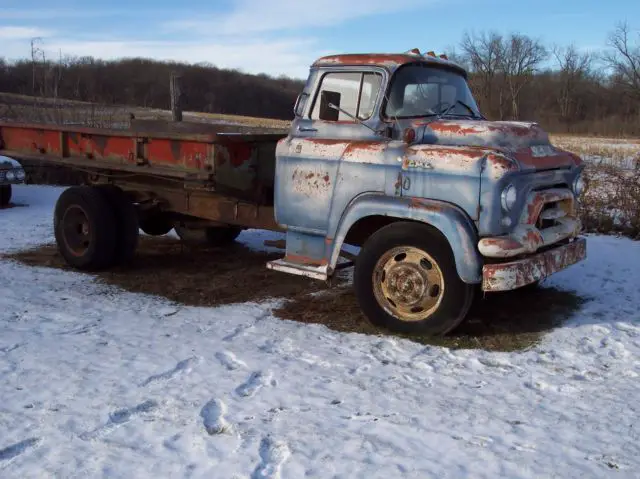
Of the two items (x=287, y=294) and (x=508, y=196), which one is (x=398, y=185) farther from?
(x=287, y=294)

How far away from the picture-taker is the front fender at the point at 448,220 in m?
4.77

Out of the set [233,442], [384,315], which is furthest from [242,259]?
[233,442]

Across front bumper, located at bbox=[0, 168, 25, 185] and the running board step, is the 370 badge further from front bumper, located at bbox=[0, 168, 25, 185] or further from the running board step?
front bumper, located at bbox=[0, 168, 25, 185]

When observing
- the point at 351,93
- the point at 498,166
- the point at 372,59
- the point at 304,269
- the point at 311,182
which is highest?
the point at 372,59

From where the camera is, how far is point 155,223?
856 cm

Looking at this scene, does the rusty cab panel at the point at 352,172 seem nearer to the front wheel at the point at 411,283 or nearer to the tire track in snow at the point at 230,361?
the front wheel at the point at 411,283

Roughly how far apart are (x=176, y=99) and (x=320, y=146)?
5359 millimetres

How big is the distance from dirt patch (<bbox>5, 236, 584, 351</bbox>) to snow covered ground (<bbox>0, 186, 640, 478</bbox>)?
0.24m

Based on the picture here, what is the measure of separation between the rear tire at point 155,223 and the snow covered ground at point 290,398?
2133 mm

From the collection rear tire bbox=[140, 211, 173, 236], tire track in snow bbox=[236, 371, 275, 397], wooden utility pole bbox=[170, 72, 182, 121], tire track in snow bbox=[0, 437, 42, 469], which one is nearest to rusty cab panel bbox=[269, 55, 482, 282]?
tire track in snow bbox=[236, 371, 275, 397]

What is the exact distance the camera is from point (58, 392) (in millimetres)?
4008

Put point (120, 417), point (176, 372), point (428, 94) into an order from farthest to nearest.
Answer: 1. point (428, 94)
2. point (176, 372)
3. point (120, 417)

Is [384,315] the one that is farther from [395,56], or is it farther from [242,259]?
[242,259]

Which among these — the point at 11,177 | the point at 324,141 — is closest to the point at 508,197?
the point at 324,141
